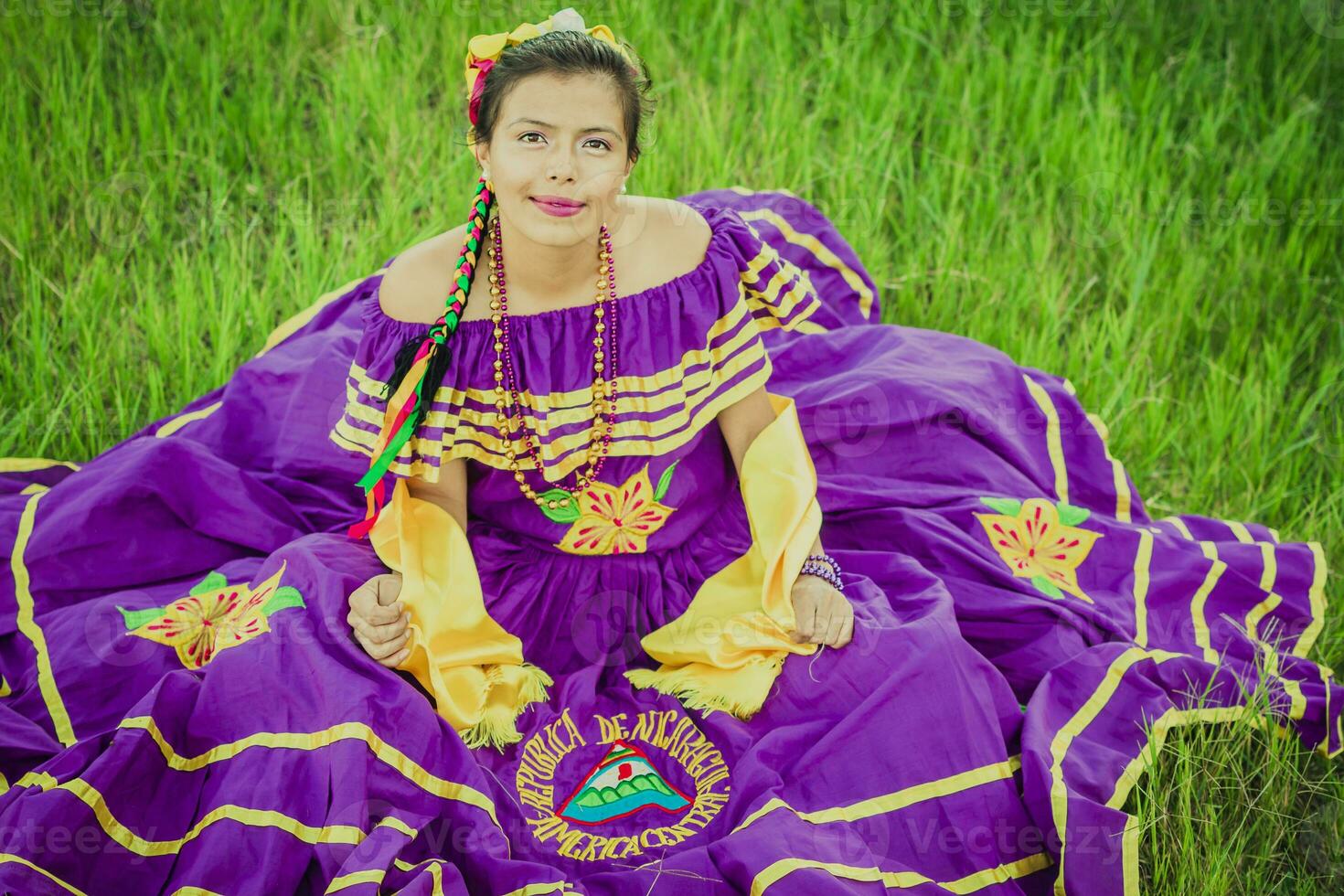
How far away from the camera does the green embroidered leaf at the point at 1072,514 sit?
2.57m

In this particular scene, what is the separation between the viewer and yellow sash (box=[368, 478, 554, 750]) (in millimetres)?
2074

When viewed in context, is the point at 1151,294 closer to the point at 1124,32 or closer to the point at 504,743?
the point at 1124,32

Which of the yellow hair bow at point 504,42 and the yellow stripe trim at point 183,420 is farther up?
the yellow hair bow at point 504,42

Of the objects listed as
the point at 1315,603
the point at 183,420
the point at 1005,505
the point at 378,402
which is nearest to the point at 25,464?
the point at 183,420

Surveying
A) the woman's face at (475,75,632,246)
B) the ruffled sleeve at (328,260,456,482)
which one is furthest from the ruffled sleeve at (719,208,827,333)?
the ruffled sleeve at (328,260,456,482)

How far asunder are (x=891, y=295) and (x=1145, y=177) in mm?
940

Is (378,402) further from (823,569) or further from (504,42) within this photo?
(823,569)

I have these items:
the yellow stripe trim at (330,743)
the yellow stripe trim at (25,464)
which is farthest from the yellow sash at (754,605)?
the yellow stripe trim at (25,464)

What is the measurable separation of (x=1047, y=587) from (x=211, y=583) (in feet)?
5.39

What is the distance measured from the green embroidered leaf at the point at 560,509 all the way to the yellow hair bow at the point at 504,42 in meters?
0.67

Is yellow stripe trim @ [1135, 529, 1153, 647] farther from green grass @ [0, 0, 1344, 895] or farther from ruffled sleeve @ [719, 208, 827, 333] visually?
ruffled sleeve @ [719, 208, 827, 333]

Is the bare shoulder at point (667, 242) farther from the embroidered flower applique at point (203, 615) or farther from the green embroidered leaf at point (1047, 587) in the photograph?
the green embroidered leaf at point (1047, 587)

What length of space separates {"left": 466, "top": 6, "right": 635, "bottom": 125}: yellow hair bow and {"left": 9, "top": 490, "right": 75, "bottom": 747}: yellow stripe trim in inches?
51.1

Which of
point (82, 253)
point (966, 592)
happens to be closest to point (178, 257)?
point (82, 253)
